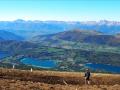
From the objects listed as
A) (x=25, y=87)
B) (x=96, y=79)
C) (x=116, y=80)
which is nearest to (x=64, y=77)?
(x=96, y=79)

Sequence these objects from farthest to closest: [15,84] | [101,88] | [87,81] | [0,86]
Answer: [87,81] → [101,88] → [15,84] → [0,86]

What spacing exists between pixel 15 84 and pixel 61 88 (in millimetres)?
6134

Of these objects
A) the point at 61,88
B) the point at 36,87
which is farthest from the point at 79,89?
the point at 36,87

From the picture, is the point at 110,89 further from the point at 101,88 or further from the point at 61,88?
the point at 61,88

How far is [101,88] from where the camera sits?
4288cm

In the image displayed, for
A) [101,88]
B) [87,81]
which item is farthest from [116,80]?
[101,88]

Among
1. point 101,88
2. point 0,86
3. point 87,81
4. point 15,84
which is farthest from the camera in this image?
point 87,81

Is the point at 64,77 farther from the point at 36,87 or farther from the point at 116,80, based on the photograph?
the point at 36,87

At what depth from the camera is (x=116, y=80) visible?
5781 cm

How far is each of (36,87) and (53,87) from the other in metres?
2.65

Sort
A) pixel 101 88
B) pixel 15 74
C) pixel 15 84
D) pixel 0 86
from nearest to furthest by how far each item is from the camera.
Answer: pixel 0 86, pixel 15 84, pixel 101 88, pixel 15 74

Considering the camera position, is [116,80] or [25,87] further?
[116,80]

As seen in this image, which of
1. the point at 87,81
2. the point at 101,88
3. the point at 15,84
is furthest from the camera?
the point at 87,81

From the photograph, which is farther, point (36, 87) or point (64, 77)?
point (64, 77)
